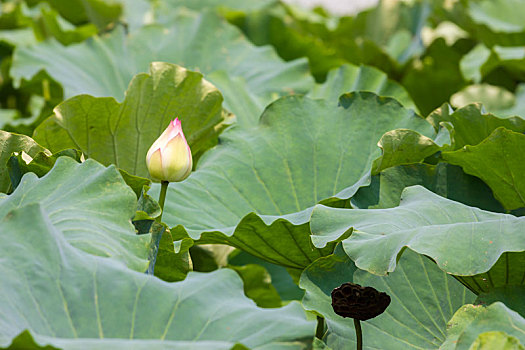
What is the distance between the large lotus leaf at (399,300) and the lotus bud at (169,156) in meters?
0.28

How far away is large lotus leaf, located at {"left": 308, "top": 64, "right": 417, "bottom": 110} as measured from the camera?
1902 mm

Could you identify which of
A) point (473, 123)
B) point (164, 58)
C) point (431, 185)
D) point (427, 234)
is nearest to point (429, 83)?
point (164, 58)

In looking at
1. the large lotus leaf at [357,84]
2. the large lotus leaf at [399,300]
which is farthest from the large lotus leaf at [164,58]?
the large lotus leaf at [399,300]

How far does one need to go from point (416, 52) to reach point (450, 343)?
2.07 metres

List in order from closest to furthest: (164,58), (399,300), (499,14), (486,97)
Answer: (399,300) → (164,58) → (486,97) → (499,14)

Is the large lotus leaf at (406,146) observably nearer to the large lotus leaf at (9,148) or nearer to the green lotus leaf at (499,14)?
the large lotus leaf at (9,148)

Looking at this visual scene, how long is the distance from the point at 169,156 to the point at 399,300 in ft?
1.48

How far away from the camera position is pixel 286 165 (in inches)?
57.0

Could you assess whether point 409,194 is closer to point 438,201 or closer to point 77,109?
point 438,201

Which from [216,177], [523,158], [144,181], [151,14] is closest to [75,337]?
[144,181]

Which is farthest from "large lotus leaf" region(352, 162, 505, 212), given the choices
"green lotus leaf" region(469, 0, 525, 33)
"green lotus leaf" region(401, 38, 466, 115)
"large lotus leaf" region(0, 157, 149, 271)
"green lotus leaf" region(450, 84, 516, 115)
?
"green lotus leaf" region(469, 0, 525, 33)

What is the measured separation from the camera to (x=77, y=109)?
1399mm

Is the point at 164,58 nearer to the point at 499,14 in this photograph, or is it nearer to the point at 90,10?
the point at 90,10

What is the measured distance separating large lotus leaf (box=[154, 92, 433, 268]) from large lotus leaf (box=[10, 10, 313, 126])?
510 mm
